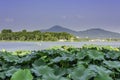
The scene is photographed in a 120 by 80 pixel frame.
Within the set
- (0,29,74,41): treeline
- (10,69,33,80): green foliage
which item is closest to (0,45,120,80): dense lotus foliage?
(10,69,33,80): green foliage

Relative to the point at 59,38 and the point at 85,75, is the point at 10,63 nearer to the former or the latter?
the point at 85,75

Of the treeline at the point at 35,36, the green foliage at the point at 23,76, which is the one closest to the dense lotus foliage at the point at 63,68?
the green foliage at the point at 23,76

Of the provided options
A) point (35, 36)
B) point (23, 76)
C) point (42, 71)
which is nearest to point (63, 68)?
point (42, 71)

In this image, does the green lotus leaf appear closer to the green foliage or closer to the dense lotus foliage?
the dense lotus foliage

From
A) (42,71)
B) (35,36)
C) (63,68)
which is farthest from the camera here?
(35,36)

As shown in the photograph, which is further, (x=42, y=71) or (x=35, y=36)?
(x=35, y=36)

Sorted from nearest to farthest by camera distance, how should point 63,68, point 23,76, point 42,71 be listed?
1. point 23,76
2. point 42,71
3. point 63,68

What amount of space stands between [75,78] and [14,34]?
66.1m

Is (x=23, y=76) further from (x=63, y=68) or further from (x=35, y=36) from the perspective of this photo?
(x=35, y=36)

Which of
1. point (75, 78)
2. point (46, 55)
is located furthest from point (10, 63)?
point (75, 78)

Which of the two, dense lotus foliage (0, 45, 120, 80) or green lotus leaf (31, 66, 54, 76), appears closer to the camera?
dense lotus foliage (0, 45, 120, 80)

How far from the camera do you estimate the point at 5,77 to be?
10.4ft

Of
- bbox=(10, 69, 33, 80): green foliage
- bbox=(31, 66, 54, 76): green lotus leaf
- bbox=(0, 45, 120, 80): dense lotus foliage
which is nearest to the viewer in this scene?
bbox=(10, 69, 33, 80): green foliage

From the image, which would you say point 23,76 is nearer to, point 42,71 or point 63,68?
point 42,71
